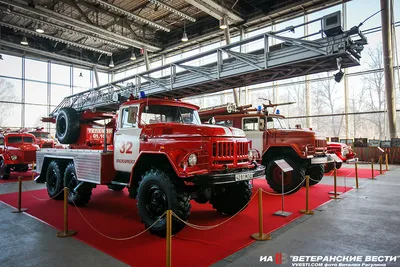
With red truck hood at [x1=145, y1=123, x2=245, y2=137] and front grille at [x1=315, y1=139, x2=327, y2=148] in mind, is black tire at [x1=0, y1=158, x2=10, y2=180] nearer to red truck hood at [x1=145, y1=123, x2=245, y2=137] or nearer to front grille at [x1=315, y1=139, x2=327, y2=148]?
red truck hood at [x1=145, y1=123, x2=245, y2=137]

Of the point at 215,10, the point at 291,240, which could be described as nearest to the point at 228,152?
the point at 291,240

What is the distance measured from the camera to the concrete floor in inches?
141

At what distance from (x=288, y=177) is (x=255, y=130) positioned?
1.59m

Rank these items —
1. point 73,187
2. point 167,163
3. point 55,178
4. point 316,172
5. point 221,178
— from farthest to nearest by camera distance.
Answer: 1. point 316,172
2. point 55,178
3. point 73,187
4. point 167,163
5. point 221,178

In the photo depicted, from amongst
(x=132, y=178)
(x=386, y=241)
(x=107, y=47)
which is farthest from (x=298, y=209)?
(x=107, y=47)

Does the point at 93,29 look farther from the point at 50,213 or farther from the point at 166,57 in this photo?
the point at 50,213

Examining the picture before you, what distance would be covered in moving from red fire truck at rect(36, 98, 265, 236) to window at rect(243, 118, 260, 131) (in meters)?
3.04

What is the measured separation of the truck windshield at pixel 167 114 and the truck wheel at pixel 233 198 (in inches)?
58.7

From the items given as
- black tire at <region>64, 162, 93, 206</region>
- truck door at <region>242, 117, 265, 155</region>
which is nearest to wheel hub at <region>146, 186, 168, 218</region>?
black tire at <region>64, 162, 93, 206</region>

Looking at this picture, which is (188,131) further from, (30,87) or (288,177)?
(30,87)

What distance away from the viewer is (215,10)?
14.6m

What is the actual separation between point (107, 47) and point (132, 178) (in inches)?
810

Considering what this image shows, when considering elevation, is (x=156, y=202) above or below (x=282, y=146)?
below

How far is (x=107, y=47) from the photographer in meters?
22.9
